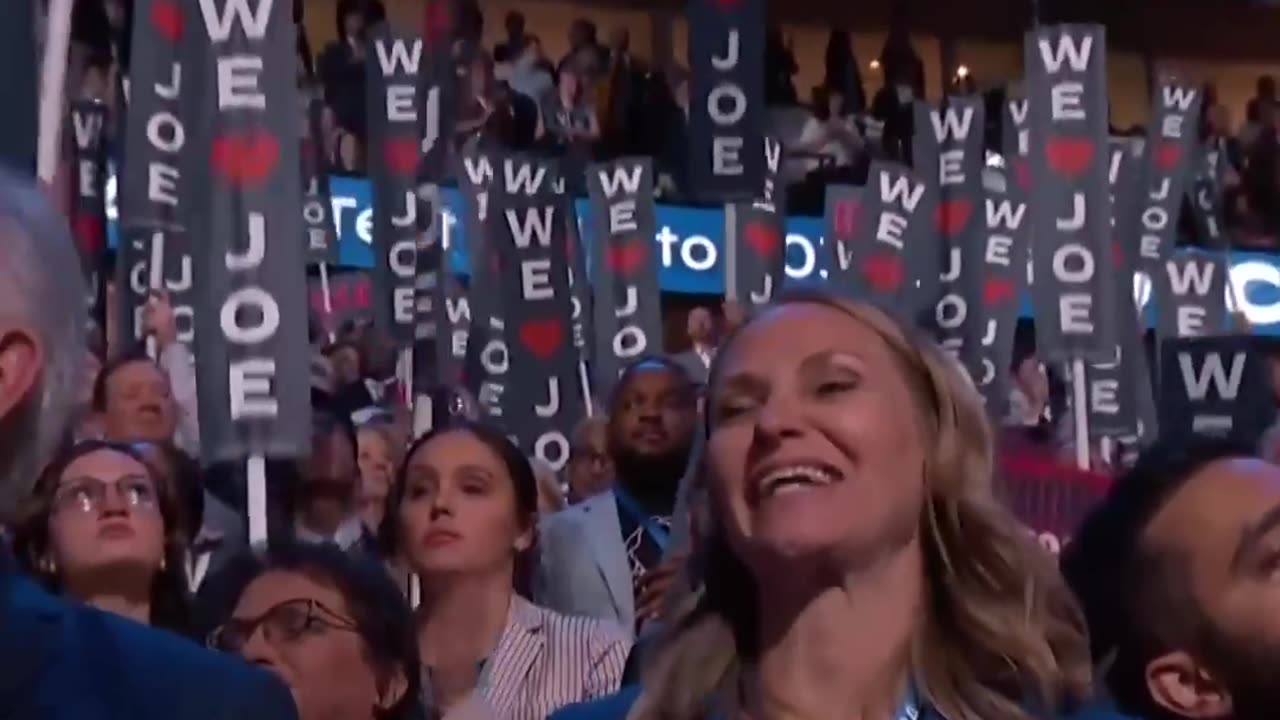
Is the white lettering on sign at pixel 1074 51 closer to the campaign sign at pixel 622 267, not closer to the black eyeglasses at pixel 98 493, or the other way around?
the campaign sign at pixel 622 267

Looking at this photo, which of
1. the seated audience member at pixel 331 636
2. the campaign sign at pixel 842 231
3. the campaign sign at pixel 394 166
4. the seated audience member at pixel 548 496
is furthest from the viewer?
the campaign sign at pixel 842 231

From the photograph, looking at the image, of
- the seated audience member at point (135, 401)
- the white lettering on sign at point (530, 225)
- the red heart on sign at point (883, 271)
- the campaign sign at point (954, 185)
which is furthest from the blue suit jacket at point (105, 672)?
the campaign sign at point (954, 185)

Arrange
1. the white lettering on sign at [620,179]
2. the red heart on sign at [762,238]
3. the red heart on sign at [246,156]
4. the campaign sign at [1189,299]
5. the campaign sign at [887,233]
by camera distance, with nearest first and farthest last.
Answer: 1. the red heart on sign at [246,156]
2. the white lettering on sign at [620,179]
3. the red heart on sign at [762,238]
4. the campaign sign at [887,233]
5. the campaign sign at [1189,299]

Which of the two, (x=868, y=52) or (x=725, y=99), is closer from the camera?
(x=725, y=99)

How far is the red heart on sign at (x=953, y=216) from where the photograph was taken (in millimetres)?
7766

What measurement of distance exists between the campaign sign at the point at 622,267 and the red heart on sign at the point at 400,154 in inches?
26.9

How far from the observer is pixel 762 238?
7309 mm

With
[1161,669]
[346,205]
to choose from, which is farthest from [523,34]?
[1161,669]

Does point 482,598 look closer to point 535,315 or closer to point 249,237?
point 249,237

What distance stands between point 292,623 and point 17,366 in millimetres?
931

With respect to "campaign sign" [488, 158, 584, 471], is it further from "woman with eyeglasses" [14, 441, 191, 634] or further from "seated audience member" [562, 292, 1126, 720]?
"seated audience member" [562, 292, 1126, 720]

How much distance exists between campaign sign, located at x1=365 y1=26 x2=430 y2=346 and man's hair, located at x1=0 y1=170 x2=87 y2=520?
5140 mm

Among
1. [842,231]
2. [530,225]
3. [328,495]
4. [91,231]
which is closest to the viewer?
[328,495]

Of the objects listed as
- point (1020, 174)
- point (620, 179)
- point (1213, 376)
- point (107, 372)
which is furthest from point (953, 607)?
point (1020, 174)
